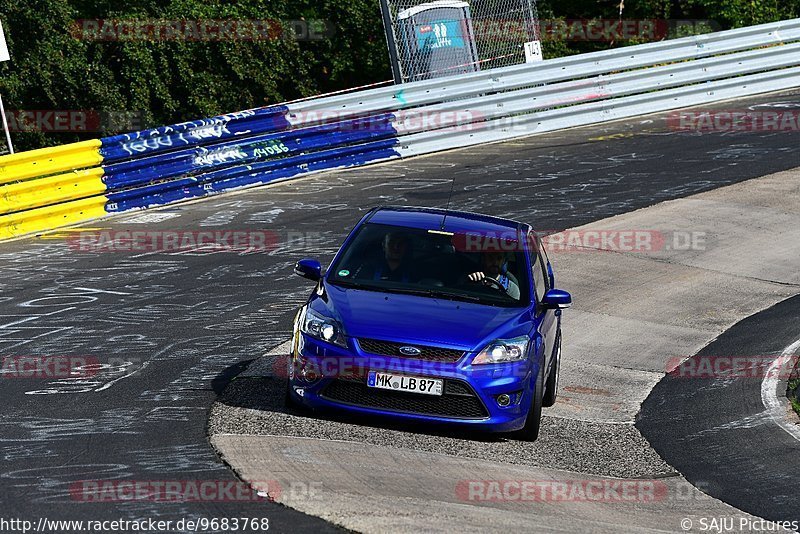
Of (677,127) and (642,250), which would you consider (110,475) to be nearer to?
(642,250)

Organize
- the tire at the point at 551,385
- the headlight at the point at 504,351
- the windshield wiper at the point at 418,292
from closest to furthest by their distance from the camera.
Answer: the headlight at the point at 504,351
the windshield wiper at the point at 418,292
the tire at the point at 551,385

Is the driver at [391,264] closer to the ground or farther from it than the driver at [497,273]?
farther from it

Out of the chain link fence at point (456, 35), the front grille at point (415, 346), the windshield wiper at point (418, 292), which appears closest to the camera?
the front grille at point (415, 346)

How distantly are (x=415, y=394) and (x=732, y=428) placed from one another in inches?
112

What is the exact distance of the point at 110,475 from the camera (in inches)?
278

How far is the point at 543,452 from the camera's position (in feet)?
27.7

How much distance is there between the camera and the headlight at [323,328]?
8.20 meters

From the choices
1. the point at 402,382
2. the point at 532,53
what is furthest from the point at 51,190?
the point at 532,53

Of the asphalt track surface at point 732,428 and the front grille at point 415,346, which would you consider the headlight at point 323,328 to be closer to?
the front grille at point 415,346

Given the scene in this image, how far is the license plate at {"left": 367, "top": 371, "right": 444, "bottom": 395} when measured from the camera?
315 inches

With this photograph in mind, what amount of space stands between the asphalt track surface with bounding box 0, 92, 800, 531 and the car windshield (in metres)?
1.53

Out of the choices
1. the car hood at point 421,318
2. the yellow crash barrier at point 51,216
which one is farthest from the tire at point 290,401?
the yellow crash barrier at point 51,216

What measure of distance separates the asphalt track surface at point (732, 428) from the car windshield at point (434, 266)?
1.64 meters

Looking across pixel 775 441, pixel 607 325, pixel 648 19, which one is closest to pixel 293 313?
pixel 607 325
